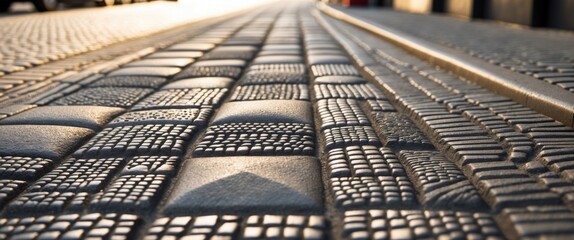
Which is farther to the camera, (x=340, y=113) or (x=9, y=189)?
(x=340, y=113)

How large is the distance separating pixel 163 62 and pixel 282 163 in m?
3.32

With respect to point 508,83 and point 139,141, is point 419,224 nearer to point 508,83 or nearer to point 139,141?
point 139,141

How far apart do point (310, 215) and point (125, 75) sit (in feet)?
10.1

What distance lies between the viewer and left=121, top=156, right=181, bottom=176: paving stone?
2118 millimetres

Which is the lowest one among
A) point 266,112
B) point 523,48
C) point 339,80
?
point 523,48

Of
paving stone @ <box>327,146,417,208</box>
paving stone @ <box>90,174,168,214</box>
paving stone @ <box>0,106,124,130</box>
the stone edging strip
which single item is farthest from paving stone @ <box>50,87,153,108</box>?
the stone edging strip

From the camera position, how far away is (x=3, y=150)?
2.41 meters

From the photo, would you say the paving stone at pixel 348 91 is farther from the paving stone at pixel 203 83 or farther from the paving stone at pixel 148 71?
the paving stone at pixel 148 71

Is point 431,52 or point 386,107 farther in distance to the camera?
point 431,52

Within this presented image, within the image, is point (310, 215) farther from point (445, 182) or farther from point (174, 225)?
point (445, 182)

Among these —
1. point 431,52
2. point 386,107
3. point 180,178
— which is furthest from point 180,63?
point 180,178

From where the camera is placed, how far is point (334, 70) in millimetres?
4660

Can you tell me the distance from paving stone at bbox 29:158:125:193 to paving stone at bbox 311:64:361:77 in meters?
2.40

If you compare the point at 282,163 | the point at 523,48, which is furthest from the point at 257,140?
the point at 523,48
